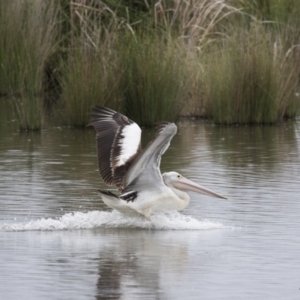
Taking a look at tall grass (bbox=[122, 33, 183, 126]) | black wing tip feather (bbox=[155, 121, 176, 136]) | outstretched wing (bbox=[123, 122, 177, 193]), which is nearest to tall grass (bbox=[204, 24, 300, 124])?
tall grass (bbox=[122, 33, 183, 126])

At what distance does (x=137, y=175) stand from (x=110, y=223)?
537 mm

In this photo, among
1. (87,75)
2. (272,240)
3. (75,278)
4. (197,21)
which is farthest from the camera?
(197,21)

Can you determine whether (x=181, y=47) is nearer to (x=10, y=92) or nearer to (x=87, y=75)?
(x=87, y=75)

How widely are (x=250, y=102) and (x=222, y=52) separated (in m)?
1.09

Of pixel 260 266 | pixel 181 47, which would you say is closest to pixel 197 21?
pixel 181 47

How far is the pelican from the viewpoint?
10.3 metres

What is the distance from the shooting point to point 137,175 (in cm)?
1049

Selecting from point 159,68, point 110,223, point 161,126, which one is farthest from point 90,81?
point 161,126

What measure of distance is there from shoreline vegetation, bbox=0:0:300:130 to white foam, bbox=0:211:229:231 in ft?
27.2

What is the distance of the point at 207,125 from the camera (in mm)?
20344

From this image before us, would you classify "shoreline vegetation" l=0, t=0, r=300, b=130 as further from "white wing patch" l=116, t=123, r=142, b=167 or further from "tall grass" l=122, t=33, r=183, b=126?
"white wing patch" l=116, t=123, r=142, b=167

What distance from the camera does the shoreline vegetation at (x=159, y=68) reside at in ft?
63.2

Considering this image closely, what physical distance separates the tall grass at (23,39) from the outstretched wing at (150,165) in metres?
12.5

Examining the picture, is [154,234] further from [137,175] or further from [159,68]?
[159,68]
